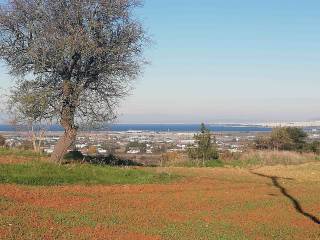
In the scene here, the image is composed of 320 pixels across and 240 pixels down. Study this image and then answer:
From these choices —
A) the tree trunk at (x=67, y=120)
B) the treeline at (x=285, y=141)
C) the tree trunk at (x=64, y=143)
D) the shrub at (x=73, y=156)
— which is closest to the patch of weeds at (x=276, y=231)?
the tree trunk at (x=67, y=120)

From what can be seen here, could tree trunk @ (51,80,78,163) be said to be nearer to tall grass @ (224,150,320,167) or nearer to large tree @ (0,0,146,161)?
large tree @ (0,0,146,161)

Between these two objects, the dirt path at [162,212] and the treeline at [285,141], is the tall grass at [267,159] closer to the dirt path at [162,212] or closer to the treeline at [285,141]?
the treeline at [285,141]

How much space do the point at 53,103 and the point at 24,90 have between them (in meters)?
1.59

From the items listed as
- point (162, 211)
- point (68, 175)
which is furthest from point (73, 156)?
point (162, 211)

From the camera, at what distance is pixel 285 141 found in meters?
56.8

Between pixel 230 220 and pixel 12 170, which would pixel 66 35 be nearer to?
pixel 12 170

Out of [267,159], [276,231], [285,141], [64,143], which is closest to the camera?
[276,231]

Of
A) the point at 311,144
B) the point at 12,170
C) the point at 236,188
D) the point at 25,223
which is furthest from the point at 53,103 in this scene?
the point at 311,144

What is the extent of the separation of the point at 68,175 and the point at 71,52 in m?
6.17

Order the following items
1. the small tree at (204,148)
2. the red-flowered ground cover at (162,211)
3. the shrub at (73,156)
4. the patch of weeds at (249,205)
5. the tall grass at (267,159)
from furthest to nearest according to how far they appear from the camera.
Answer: the small tree at (204,148) → the tall grass at (267,159) → the shrub at (73,156) → the patch of weeds at (249,205) → the red-flowered ground cover at (162,211)

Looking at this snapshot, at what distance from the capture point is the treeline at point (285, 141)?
2232 inches

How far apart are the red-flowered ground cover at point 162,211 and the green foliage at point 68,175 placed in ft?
3.75

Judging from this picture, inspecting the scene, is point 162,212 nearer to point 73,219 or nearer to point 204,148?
point 73,219

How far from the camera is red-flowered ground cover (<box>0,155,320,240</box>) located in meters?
11.7
